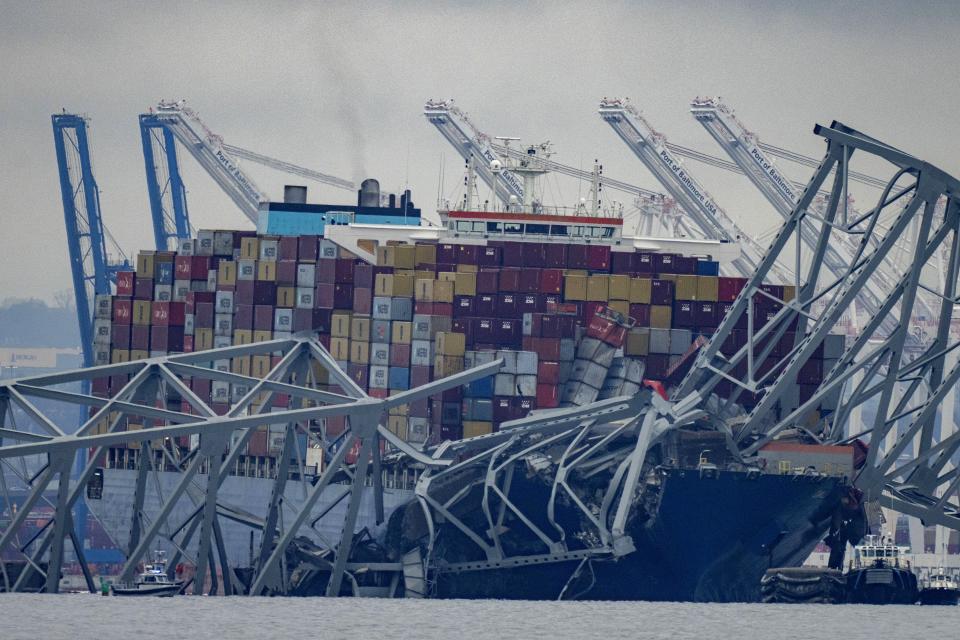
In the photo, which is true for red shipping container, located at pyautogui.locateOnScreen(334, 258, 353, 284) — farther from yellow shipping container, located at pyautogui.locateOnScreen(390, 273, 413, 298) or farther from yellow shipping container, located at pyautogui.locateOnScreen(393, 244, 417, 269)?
yellow shipping container, located at pyautogui.locateOnScreen(390, 273, 413, 298)

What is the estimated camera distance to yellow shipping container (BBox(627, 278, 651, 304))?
8250 centimetres

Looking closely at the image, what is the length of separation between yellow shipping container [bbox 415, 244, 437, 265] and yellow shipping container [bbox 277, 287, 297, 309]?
5191 millimetres

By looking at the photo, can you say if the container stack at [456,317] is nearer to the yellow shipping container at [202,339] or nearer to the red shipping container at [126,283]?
the yellow shipping container at [202,339]

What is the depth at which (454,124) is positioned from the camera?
125 meters

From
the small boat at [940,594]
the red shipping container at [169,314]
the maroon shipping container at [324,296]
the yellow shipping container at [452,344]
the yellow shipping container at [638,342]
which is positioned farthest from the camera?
the red shipping container at [169,314]

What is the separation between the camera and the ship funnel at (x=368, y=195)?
345 feet

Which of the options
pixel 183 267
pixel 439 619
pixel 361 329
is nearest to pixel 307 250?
pixel 361 329

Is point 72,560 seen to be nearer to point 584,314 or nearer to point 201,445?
point 584,314

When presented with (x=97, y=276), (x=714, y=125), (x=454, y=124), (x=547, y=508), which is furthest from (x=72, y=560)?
(x=547, y=508)

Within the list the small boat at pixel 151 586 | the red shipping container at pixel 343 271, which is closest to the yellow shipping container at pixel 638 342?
the red shipping container at pixel 343 271

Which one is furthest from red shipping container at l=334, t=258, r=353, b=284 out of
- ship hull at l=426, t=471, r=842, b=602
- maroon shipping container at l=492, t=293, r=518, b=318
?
ship hull at l=426, t=471, r=842, b=602

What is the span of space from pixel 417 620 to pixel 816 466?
14126 mm

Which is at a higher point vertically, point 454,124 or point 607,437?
point 454,124

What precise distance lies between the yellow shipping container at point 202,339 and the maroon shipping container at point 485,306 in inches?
468
